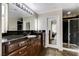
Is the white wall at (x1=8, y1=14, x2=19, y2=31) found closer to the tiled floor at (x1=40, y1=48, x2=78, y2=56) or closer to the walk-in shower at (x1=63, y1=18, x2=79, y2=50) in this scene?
the tiled floor at (x1=40, y1=48, x2=78, y2=56)

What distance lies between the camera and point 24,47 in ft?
5.71

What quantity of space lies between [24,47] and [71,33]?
707 mm

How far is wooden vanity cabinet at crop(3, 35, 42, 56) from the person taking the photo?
161 cm

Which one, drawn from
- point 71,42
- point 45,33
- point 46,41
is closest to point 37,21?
point 45,33

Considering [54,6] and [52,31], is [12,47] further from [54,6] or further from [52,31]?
[54,6]

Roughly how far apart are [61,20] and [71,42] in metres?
0.35

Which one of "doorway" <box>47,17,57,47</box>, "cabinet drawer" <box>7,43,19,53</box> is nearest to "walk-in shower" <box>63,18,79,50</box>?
"doorway" <box>47,17,57,47</box>

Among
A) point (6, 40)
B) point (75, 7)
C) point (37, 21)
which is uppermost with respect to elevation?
point (75, 7)

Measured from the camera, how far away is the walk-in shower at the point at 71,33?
175cm

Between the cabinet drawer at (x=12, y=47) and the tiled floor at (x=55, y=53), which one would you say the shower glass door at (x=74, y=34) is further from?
the cabinet drawer at (x=12, y=47)

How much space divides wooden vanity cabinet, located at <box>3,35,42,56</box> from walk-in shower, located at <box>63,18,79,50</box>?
0.39 meters

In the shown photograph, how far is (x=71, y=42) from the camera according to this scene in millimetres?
1766

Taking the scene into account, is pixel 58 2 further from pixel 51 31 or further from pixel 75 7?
pixel 51 31

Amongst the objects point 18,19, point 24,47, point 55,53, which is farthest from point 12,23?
point 55,53
